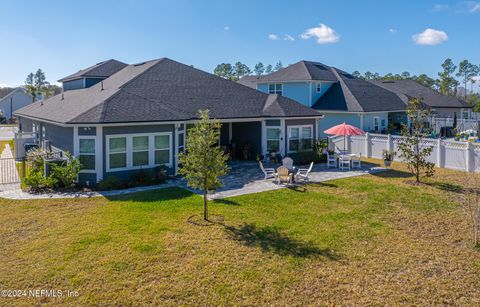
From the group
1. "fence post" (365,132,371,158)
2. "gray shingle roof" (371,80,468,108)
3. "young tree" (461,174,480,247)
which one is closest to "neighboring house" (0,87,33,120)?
"gray shingle roof" (371,80,468,108)

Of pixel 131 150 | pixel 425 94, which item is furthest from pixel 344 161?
pixel 425 94

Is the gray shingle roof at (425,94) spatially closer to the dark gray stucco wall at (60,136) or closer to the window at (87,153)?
the window at (87,153)

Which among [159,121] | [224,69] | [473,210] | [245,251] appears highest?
[224,69]

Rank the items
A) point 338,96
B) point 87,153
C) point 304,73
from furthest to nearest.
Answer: point 304,73 → point 338,96 → point 87,153

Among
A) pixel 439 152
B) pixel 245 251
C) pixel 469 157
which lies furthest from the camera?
pixel 439 152

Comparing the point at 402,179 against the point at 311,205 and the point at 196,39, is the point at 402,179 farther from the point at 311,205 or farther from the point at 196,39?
the point at 196,39

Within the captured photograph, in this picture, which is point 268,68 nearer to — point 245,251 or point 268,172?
point 268,172
